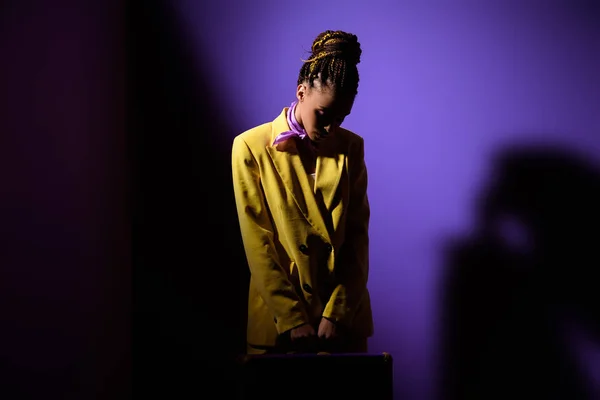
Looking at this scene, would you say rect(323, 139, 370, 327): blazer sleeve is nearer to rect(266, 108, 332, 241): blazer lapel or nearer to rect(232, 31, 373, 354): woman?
rect(232, 31, 373, 354): woman

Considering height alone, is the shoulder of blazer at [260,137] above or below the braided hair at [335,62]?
below

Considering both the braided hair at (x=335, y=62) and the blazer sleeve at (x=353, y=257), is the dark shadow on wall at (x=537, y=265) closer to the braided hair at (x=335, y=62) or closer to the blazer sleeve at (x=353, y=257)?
the blazer sleeve at (x=353, y=257)

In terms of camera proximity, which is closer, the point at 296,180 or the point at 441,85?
the point at 296,180

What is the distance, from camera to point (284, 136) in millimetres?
1509

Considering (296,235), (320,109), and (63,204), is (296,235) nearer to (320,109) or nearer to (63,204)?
(320,109)

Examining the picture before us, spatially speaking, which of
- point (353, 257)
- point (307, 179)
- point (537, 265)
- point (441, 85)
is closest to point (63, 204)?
point (307, 179)

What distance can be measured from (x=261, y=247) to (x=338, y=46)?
570 mm

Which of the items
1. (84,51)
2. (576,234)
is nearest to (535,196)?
(576,234)

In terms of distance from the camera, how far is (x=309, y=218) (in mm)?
1504

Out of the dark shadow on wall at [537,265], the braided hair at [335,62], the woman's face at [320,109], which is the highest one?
the braided hair at [335,62]

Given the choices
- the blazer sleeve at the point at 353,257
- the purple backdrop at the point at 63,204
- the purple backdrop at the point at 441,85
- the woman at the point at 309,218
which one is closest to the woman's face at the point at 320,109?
the woman at the point at 309,218

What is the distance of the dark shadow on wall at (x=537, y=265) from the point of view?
2.05m

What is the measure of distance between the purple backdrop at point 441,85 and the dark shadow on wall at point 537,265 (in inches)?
2.9

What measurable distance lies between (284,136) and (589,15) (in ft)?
4.35
